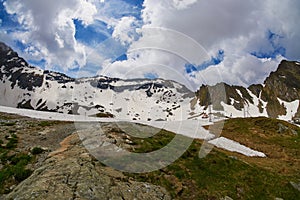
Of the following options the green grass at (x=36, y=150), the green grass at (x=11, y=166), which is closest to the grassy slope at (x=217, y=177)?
the green grass at (x=11, y=166)

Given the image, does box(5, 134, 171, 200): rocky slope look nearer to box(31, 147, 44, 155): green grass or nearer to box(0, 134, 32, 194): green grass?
box(0, 134, 32, 194): green grass

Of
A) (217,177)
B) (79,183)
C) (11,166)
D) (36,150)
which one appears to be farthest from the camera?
(217,177)

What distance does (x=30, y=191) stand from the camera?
47.0 ft

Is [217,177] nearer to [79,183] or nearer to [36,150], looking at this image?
[79,183]

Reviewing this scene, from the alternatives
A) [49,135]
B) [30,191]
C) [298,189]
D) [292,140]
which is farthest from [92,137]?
[292,140]

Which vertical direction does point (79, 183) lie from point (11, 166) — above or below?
above

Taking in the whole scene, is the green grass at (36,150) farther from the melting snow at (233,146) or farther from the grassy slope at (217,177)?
the melting snow at (233,146)

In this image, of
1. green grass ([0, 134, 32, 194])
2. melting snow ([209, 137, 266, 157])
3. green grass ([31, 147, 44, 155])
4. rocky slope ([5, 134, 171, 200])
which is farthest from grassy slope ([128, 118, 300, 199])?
green grass ([31, 147, 44, 155])

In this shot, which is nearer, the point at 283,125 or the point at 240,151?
the point at 240,151

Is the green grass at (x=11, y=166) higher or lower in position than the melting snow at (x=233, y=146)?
lower

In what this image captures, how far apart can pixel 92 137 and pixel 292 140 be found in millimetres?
41264

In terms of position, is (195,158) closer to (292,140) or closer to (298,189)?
(298,189)

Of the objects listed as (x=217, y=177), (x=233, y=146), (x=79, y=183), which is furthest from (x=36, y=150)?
(x=233, y=146)

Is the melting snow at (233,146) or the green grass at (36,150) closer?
the green grass at (36,150)
